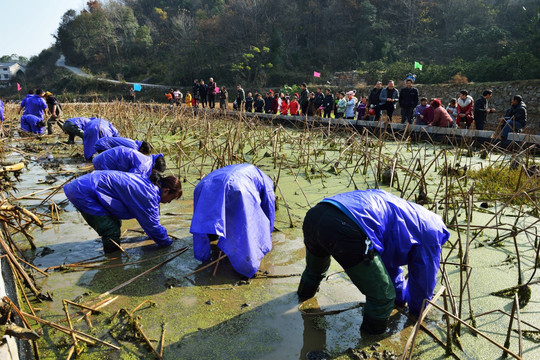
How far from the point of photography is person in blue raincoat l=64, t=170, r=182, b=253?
3.74 metres

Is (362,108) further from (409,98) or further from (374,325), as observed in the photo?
(374,325)

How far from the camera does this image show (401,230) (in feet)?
8.00

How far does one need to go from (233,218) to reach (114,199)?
1.37 m

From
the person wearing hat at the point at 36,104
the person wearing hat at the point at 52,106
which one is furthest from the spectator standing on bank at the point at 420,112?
the person wearing hat at the point at 36,104

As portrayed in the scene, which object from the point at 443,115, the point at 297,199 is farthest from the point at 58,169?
the point at 443,115

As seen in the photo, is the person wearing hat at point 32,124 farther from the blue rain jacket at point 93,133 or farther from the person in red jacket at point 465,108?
the person in red jacket at point 465,108

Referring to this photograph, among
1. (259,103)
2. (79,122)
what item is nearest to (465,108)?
(259,103)

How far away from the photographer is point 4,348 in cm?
173

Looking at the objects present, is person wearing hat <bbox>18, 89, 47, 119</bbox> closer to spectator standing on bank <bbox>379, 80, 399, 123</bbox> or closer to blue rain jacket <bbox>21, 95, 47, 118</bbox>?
blue rain jacket <bbox>21, 95, 47, 118</bbox>

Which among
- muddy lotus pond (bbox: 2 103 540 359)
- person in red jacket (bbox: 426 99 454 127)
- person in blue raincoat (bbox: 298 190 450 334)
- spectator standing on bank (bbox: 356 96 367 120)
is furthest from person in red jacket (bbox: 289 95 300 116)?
person in blue raincoat (bbox: 298 190 450 334)

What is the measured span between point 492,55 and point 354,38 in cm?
1186

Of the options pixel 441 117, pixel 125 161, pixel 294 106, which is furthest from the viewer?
pixel 294 106

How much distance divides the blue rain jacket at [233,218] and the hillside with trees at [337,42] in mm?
19664

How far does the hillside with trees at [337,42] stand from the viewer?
22.7 meters
